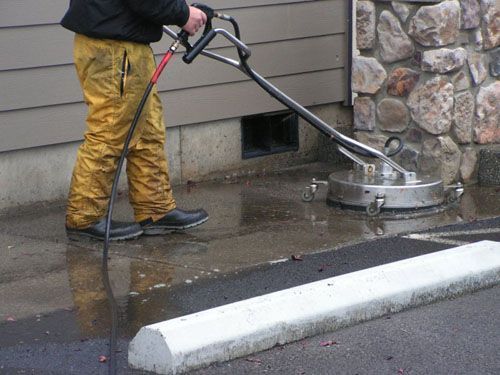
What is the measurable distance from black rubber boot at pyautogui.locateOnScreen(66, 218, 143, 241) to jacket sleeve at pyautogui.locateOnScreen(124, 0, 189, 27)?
1.18m

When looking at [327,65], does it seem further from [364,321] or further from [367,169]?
[364,321]

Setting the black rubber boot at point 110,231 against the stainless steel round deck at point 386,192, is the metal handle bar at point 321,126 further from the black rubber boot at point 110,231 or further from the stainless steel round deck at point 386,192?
the black rubber boot at point 110,231

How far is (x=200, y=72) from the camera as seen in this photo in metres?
8.12

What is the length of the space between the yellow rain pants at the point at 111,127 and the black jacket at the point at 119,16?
3.1 inches

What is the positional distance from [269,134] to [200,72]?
98cm

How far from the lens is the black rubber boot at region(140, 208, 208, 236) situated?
6.75m

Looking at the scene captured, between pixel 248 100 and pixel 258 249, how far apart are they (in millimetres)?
2221

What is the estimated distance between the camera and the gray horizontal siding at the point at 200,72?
7133 millimetres

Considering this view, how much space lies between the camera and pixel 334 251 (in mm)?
6391

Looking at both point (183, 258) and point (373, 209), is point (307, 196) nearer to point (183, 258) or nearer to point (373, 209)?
point (373, 209)

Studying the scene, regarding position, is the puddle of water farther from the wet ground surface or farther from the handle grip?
the handle grip

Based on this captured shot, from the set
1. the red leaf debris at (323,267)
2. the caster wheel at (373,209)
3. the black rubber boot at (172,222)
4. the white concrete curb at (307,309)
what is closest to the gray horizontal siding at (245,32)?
the black rubber boot at (172,222)

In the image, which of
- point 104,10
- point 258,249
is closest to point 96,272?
point 258,249

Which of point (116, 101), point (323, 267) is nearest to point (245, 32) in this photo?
point (116, 101)
